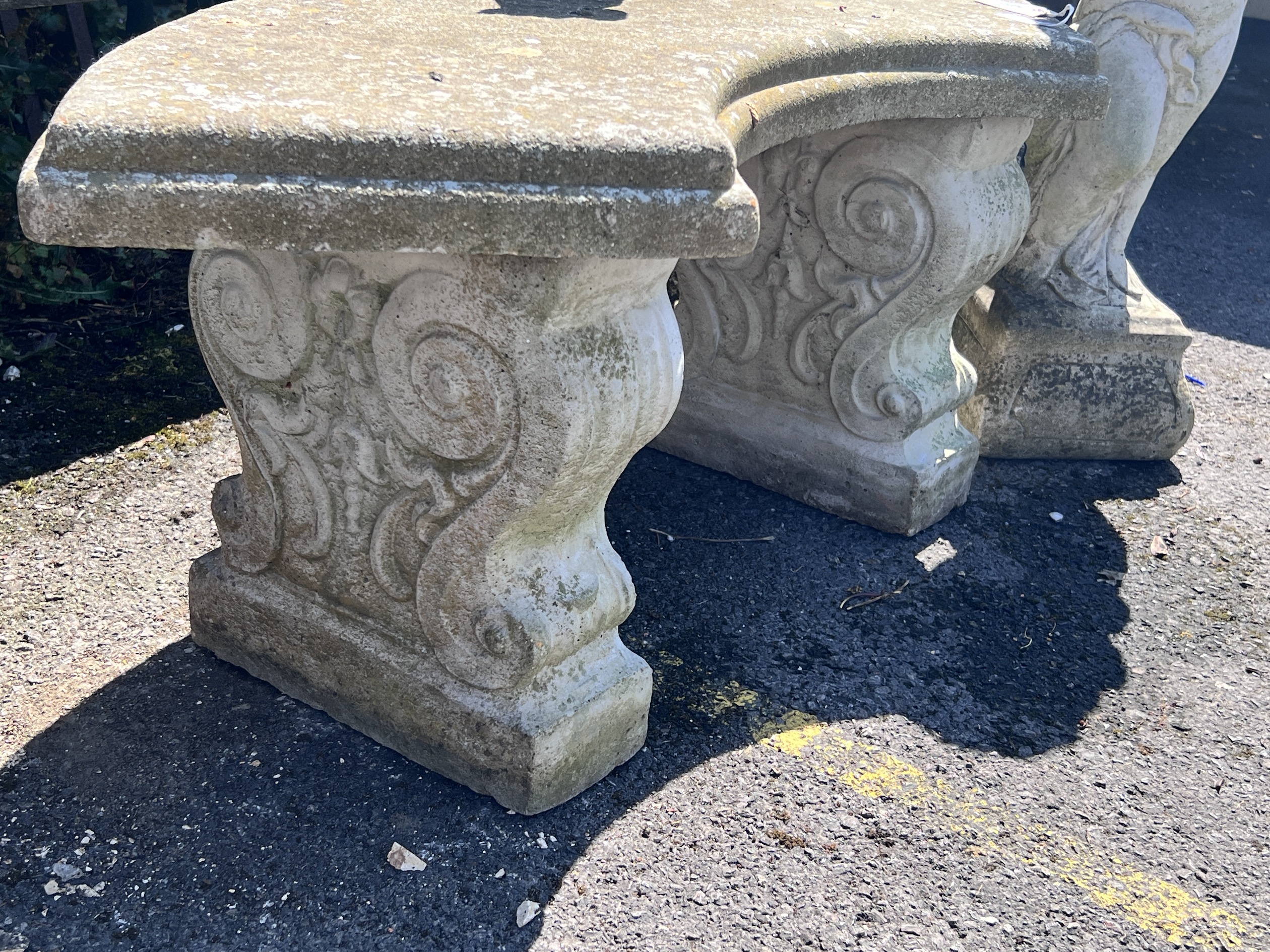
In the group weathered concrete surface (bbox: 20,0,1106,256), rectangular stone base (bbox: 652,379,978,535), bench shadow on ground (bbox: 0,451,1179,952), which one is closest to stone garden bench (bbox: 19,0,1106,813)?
weathered concrete surface (bbox: 20,0,1106,256)

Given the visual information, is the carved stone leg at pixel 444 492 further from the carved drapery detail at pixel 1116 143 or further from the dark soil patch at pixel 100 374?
the carved drapery detail at pixel 1116 143

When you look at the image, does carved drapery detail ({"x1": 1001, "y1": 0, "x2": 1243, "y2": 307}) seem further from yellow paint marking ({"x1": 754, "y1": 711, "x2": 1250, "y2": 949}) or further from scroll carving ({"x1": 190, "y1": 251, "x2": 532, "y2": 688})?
scroll carving ({"x1": 190, "y1": 251, "x2": 532, "y2": 688})

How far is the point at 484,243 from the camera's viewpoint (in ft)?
4.96

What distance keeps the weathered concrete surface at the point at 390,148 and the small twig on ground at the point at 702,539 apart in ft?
4.05

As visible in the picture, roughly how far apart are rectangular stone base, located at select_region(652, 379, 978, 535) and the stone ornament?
0.35m

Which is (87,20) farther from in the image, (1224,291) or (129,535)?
(1224,291)

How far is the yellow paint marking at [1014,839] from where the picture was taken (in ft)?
6.54

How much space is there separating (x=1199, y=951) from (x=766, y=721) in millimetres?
845

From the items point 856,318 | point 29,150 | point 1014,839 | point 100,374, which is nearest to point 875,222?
point 856,318

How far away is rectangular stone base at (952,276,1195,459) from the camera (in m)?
3.34

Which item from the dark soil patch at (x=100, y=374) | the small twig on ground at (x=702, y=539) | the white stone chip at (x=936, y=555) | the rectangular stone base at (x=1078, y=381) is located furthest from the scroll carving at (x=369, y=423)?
the rectangular stone base at (x=1078, y=381)

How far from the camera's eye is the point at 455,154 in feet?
4.83

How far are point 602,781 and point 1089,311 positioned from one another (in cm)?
208

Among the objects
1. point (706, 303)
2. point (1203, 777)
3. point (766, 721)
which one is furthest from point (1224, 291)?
point (766, 721)
